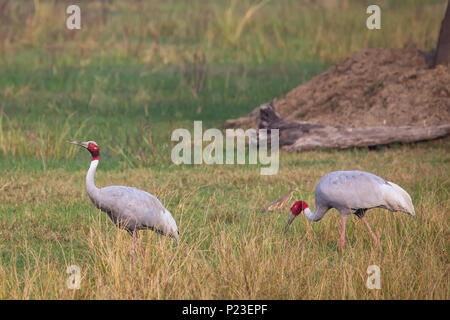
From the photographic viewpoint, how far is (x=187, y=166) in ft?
35.1

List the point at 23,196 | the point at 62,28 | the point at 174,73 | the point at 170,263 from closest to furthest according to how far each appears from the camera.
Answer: the point at 170,263 < the point at 23,196 < the point at 174,73 < the point at 62,28

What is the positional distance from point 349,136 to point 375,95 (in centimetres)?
158

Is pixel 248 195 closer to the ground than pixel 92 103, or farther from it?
closer to the ground

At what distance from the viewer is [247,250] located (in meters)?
5.97

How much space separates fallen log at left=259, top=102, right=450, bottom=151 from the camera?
38.5 ft

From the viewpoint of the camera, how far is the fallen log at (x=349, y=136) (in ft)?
38.5

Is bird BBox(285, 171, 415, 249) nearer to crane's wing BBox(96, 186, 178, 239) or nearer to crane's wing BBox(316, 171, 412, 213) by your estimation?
crane's wing BBox(316, 171, 412, 213)

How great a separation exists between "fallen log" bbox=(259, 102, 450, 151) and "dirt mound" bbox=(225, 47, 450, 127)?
0.46 metres

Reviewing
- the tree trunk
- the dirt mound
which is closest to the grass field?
the dirt mound

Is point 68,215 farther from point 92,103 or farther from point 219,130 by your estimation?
point 92,103

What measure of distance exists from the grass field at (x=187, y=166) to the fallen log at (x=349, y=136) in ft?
A: 0.63
